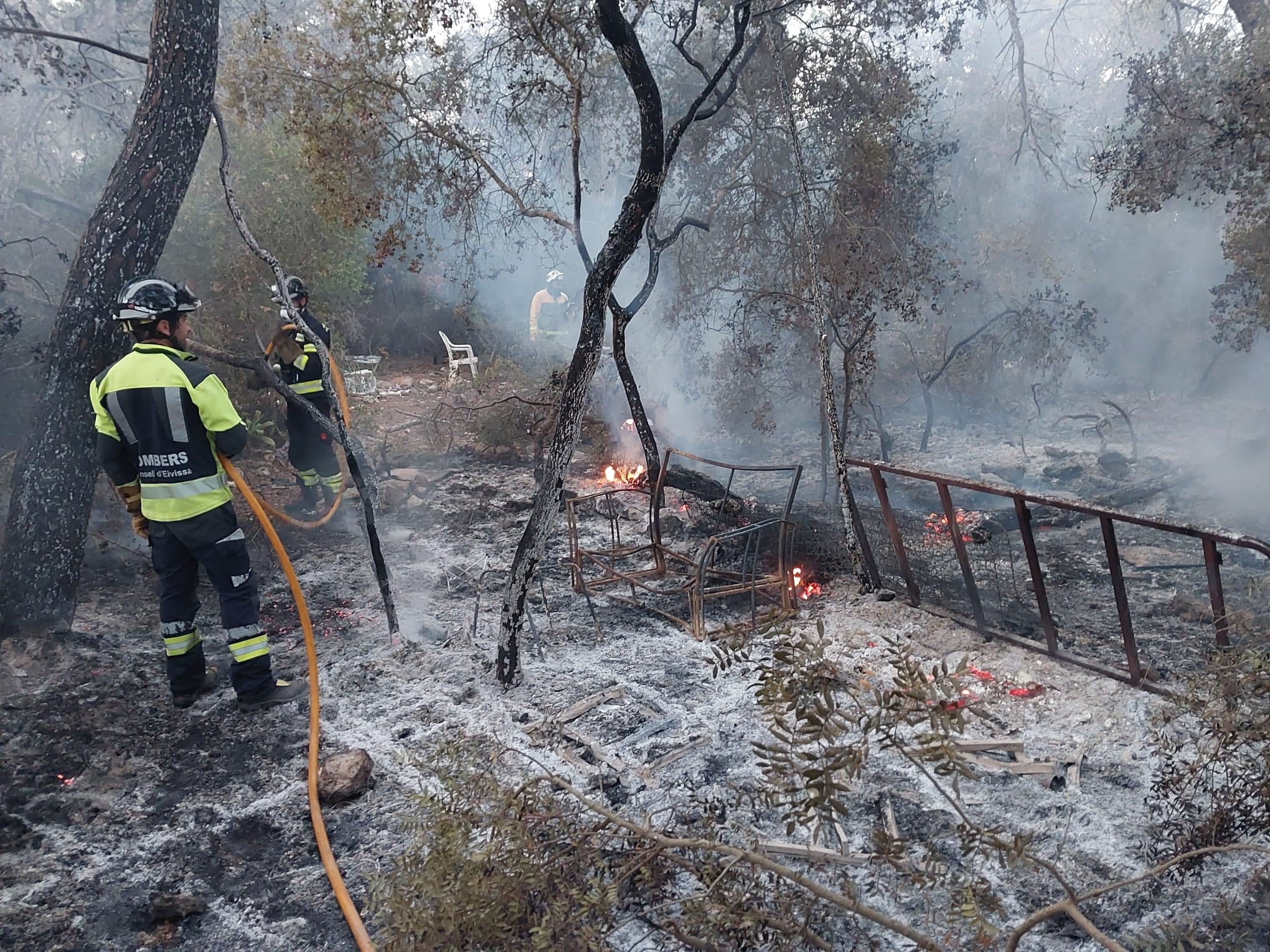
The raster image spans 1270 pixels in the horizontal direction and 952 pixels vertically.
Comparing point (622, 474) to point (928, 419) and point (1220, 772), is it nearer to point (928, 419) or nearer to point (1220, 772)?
point (928, 419)

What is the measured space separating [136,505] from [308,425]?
2938 mm

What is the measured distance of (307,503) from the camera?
780 cm

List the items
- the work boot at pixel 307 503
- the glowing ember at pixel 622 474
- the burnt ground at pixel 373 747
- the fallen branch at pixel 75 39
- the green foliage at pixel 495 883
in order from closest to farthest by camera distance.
→ the green foliage at pixel 495 883, the burnt ground at pixel 373 747, the fallen branch at pixel 75 39, the work boot at pixel 307 503, the glowing ember at pixel 622 474

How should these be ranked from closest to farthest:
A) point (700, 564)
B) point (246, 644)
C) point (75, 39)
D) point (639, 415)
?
point (246, 644) → point (700, 564) → point (75, 39) → point (639, 415)

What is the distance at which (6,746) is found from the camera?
13.0 feet

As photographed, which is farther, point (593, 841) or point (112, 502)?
point (112, 502)

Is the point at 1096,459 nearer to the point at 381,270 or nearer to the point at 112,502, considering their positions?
the point at 112,502

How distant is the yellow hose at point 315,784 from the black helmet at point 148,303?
0.84m

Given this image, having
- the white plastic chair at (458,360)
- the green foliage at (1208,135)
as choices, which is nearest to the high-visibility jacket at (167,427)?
the green foliage at (1208,135)

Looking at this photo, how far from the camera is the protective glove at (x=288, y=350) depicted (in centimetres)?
711

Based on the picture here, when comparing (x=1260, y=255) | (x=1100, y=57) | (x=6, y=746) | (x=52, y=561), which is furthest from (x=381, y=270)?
(x=1100, y=57)

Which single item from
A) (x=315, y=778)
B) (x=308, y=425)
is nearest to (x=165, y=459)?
(x=315, y=778)

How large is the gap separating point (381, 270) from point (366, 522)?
42.5ft

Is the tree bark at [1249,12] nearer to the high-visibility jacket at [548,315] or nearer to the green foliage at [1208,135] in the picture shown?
the green foliage at [1208,135]
